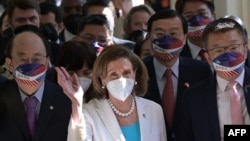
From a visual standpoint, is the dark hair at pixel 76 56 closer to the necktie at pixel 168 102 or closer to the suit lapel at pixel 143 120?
the necktie at pixel 168 102

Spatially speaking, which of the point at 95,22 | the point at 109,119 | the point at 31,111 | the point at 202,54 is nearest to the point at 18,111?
the point at 31,111

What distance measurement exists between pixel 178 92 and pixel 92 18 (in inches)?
44.6

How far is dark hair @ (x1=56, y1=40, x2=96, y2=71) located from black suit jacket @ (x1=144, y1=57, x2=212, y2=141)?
0.37m

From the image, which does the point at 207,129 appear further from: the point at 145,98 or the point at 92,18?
the point at 92,18

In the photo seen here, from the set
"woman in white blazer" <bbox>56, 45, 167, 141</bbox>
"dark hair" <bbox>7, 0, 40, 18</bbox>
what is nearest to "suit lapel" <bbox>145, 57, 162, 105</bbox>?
→ "woman in white blazer" <bbox>56, 45, 167, 141</bbox>

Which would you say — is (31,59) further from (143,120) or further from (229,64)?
(229,64)

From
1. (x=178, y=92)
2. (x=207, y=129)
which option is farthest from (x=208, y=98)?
(x=178, y=92)

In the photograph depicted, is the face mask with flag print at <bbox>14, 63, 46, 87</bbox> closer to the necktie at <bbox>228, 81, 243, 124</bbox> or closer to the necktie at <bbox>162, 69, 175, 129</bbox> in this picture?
the necktie at <bbox>162, 69, 175, 129</bbox>

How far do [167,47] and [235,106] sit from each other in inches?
30.9

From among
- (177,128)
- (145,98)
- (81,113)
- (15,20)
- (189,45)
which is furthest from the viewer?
(15,20)

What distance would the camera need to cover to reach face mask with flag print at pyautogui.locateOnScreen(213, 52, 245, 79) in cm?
382

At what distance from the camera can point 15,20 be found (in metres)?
5.44

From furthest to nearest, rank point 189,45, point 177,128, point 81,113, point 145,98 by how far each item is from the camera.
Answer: point 189,45, point 145,98, point 177,128, point 81,113

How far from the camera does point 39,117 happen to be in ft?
12.8
